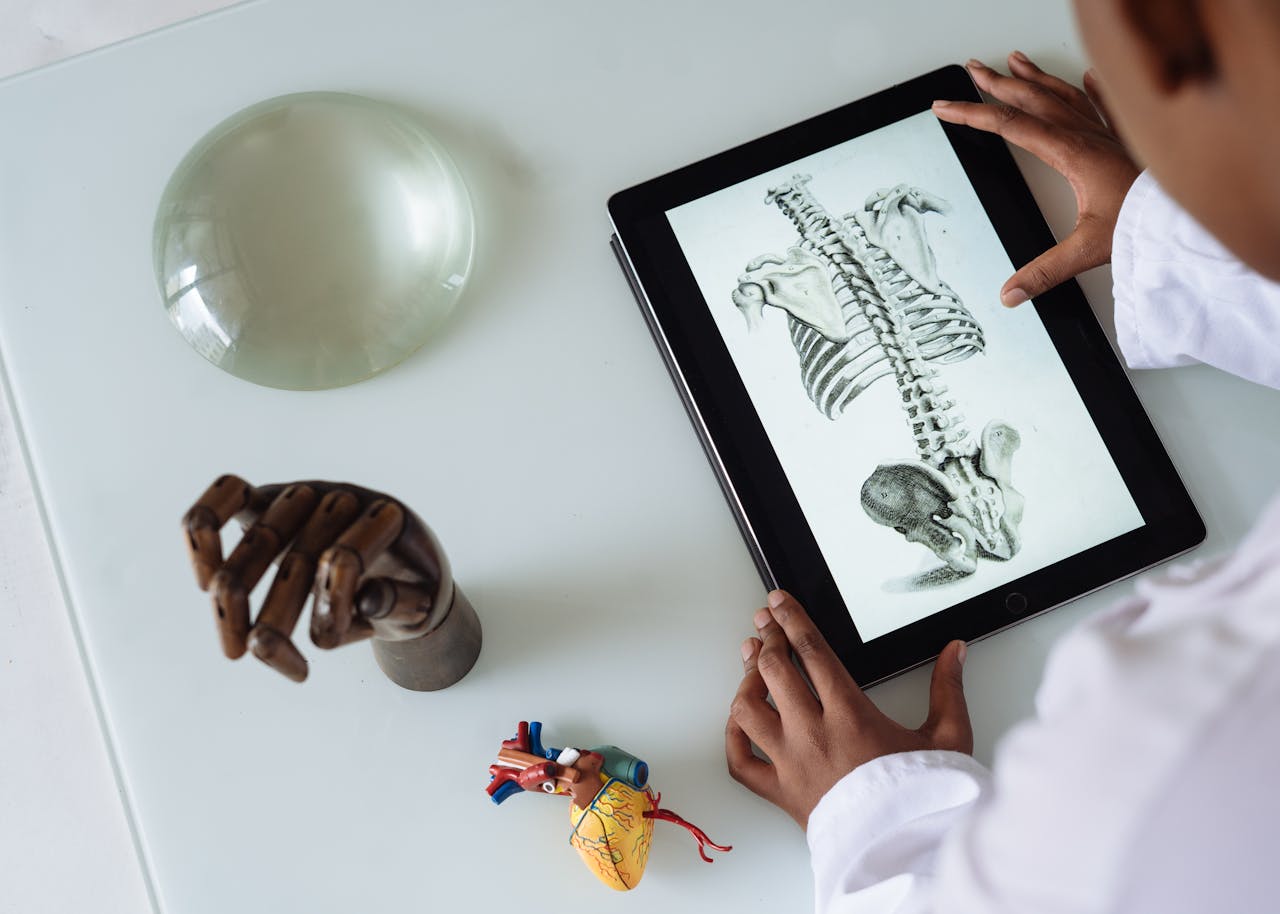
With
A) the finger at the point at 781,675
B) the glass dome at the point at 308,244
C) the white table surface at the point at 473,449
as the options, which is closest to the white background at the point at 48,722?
the white table surface at the point at 473,449

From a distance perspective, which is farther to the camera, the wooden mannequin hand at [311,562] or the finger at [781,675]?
the finger at [781,675]

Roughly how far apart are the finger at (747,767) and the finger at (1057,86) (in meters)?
0.41

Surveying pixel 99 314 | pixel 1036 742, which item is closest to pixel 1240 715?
pixel 1036 742

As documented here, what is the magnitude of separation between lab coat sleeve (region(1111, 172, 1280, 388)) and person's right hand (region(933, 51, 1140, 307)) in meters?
0.02

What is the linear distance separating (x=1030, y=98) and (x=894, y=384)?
0.19 metres

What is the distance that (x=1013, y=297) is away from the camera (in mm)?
579

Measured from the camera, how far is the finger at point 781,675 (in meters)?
0.52

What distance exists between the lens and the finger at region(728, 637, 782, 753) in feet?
1.73

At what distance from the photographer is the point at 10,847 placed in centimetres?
68

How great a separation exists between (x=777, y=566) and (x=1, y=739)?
0.53 m

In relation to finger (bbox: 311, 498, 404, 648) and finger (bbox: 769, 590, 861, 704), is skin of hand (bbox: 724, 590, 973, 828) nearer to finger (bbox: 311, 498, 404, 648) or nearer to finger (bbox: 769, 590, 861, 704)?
finger (bbox: 769, 590, 861, 704)

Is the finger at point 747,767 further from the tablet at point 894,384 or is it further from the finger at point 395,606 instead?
the finger at point 395,606

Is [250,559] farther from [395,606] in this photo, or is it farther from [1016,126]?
[1016,126]

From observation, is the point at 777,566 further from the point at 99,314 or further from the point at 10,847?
the point at 10,847
